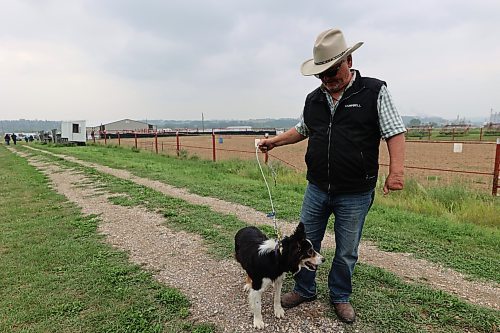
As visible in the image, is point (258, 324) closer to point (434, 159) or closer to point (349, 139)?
point (349, 139)

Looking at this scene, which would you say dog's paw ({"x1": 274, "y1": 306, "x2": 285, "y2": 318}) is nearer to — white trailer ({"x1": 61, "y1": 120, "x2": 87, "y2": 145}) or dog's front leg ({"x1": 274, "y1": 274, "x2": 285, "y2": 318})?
dog's front leg ({"x1": 274, "y1": 274, "x2": 285, "y2": 318})

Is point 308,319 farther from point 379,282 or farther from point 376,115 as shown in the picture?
point 376,115

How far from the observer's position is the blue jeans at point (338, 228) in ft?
9.38

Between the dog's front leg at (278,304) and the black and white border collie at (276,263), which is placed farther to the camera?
the dog's front leg at (278,304)

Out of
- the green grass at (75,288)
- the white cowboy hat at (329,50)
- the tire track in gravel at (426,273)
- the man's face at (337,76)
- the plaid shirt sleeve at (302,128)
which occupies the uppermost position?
the white cowboy hat at (329,50)

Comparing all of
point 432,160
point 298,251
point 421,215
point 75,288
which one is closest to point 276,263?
point 298,251

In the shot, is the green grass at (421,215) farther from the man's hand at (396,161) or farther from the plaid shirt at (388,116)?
the plaid shirt at (388,116)

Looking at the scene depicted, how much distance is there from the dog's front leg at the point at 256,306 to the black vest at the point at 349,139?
1.10m

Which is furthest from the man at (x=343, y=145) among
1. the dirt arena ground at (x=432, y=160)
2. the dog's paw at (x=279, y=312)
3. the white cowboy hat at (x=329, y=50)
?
the dirt arena ground at (x=432, y=160)

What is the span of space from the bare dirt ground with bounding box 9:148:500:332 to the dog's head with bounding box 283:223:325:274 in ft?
1.87

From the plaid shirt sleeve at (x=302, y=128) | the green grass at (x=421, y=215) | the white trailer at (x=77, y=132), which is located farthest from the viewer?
the white trailer at (x=77, y=132)

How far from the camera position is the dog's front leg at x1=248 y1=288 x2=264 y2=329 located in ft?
9.69

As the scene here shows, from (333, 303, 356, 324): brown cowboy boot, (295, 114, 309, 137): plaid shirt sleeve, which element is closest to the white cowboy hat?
(295, 114, 309, 137): plaid shirt sleeve

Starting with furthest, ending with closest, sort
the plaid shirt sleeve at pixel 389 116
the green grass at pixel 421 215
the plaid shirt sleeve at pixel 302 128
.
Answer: the green grass at pixel 421 215, the plaid shirt sleeve at pixel 302 128, the plaid shirt sleeve at pixel 389 116
